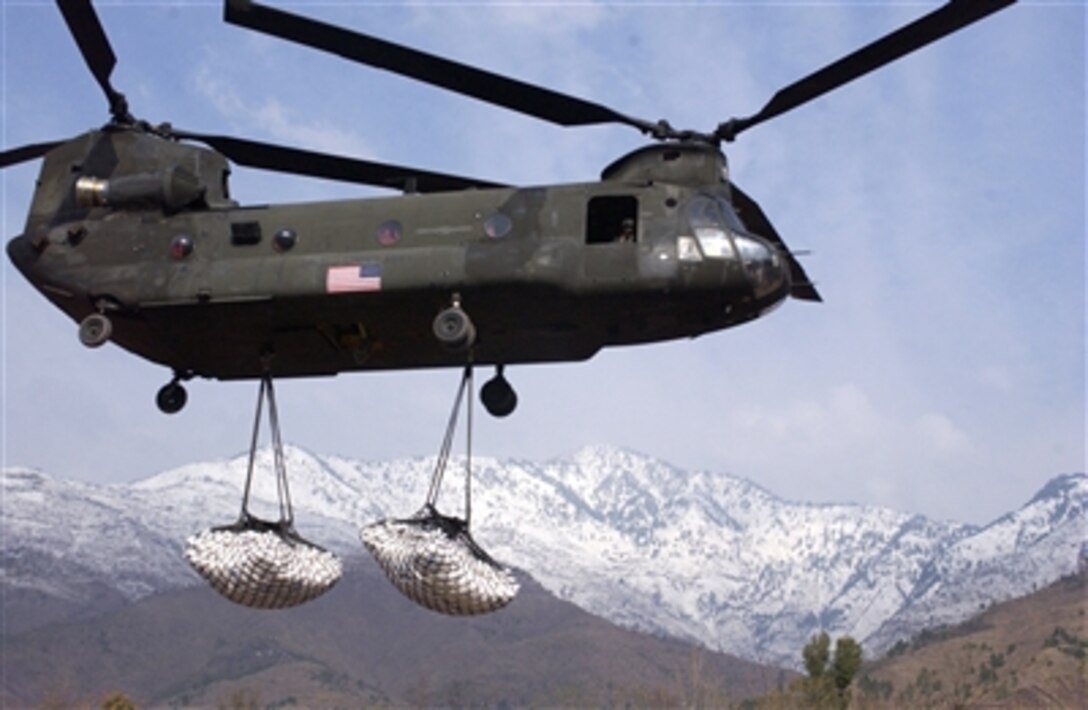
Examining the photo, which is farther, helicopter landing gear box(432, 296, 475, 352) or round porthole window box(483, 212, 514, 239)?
round porthole window box(483, 212, 514, 239)

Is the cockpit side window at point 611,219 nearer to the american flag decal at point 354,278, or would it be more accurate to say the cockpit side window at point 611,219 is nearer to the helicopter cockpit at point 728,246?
the helicopter cockpit at point 728,246

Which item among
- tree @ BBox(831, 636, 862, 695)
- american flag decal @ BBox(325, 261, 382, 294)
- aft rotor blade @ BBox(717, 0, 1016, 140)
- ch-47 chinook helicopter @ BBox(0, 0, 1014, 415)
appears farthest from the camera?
tree @ BBox(831, 636, 862, 695)

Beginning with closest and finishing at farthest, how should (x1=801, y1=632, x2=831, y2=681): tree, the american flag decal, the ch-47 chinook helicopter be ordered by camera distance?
the ch-47 chinook helicopter < the american flag decal < (x1=801, y1=632, x2=831, y2=681): tree

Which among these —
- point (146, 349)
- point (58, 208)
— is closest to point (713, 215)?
point (146, 349)

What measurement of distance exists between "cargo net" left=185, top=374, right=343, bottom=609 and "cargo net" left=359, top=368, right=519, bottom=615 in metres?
0.74

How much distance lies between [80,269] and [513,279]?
4525 mm

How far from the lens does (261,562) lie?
11.7 metres

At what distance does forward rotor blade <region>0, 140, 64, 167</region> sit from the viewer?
49.3 ft

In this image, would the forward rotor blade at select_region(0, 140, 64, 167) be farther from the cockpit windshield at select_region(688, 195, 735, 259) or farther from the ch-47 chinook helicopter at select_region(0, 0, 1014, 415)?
the cockpit windshield at select_region(688, 195, 735, 259)

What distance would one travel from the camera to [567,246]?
12.4 m

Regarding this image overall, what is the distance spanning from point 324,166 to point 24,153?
3529mm

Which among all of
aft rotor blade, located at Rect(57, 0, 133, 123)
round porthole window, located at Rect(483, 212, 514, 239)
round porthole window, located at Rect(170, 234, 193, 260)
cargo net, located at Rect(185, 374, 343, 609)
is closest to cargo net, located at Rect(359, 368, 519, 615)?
cargo net, located at Rect(185, 374, 343, 609)

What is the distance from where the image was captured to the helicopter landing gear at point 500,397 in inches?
550

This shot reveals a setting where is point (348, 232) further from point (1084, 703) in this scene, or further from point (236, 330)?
point (1084, 703)
